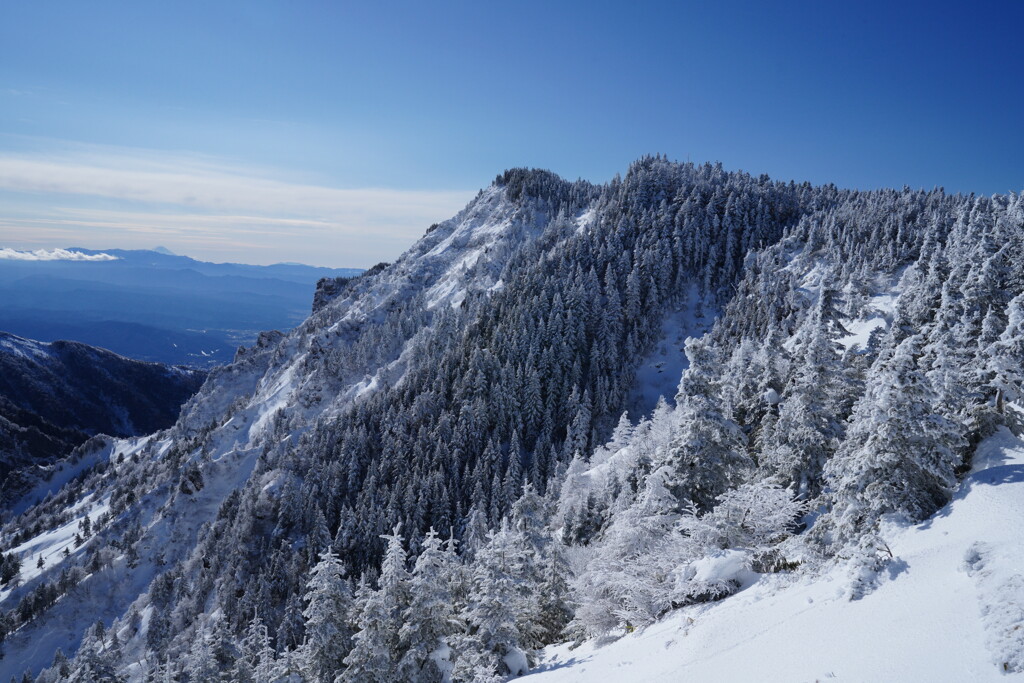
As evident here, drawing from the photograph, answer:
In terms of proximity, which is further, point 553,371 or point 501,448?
point 553,371

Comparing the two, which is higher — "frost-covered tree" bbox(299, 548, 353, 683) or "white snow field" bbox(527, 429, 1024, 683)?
"white snow field" bbox(527, 429, 1024, 683)

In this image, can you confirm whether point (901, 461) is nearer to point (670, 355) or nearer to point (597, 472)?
point (597, 472)

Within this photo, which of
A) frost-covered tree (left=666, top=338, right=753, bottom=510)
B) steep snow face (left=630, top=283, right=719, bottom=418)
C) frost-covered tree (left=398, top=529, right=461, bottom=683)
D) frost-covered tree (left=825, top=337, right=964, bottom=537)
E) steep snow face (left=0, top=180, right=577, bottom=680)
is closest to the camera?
frost-covered tree (left=825, top=337, right=964, bottom=537)

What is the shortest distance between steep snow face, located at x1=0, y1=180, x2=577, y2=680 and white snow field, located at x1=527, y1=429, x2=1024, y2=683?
8951cm

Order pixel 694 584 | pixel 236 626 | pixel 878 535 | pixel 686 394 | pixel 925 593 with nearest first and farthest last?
pixel 925 593
pixel 878 535
pixel 694 584
pixel 686 394
pixel 236 626

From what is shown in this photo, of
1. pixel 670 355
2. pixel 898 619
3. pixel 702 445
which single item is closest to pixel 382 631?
pixel 702 445

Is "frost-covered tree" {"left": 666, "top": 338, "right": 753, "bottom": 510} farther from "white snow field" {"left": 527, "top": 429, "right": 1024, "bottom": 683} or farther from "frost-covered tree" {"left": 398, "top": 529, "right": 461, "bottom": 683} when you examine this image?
"frost-covered tree" {"left": 398, "top": 529, "right": 461, "bottom": 683}

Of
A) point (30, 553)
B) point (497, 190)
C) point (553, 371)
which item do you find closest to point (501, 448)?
point (553, 371)

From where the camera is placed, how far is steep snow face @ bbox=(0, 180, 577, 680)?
289 feet

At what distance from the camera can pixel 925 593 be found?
1352cm

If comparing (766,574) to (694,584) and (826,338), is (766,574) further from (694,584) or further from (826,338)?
(826,338)

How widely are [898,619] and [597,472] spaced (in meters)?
44.6

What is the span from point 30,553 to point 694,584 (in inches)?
5833

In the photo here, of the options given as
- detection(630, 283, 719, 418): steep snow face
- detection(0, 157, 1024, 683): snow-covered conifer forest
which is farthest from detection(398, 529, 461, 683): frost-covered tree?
detection(630, 283, 719, 418): steep snow face
